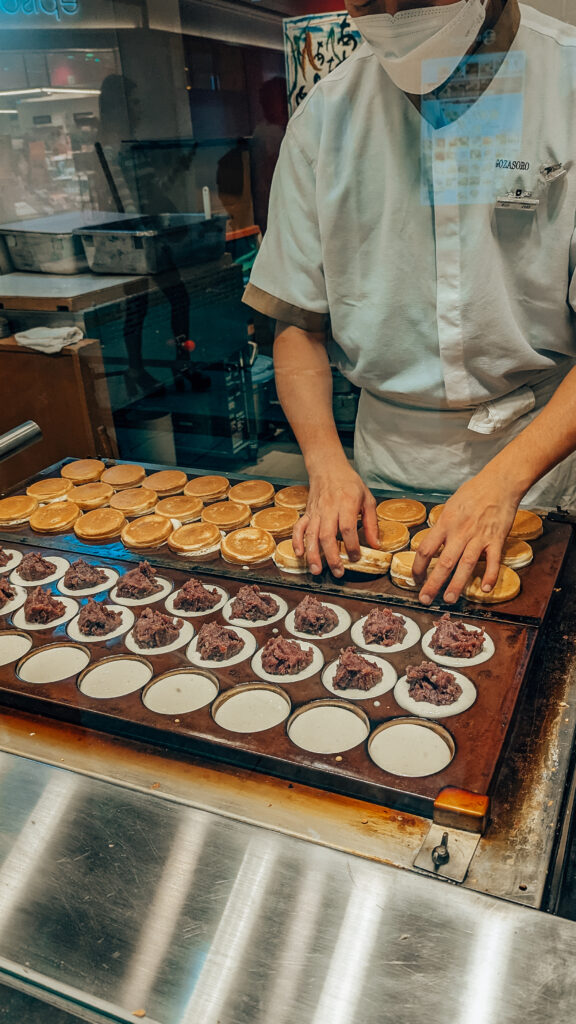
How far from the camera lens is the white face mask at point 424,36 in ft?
5.00

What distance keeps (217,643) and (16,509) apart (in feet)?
3.34

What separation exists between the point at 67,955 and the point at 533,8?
86.0 inches

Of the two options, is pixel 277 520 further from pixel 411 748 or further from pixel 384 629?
pixel 411 748

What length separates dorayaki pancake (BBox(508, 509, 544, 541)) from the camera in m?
1.85

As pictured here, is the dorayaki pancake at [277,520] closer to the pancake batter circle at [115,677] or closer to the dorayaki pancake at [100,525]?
the dorayaki pancake at [100,525]

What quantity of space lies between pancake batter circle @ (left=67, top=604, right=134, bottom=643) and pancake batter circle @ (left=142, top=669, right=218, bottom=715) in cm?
22

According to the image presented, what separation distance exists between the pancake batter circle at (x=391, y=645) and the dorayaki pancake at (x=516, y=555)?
32 centimetres

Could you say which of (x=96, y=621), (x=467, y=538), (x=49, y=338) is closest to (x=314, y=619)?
(x=467, y=538)

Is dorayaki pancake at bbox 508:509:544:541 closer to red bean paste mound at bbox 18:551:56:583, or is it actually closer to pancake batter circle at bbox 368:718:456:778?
pancake batter circle at bbox 368:718:456:778

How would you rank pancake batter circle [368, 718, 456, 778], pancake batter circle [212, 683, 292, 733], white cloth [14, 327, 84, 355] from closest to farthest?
pancake batter circle [368, 718, 456, 778] < pancake batter circle [212, 683, 292, 733] < white cloth [14, 327, 84, 355]

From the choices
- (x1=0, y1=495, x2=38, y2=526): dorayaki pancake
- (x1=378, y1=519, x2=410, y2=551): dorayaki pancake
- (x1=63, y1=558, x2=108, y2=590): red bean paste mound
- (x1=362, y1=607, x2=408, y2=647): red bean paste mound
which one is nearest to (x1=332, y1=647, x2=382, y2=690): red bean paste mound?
(x1=362, y1=607, x2=408, y2=647): red bean paste mound

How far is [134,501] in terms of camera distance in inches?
88.4

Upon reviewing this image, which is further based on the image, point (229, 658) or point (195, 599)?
point (195, 599)

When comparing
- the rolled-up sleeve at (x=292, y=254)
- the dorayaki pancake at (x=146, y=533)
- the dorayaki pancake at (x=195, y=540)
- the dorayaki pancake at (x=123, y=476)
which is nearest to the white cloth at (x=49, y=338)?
the dorayaki pancake at (x=123, y=476)
